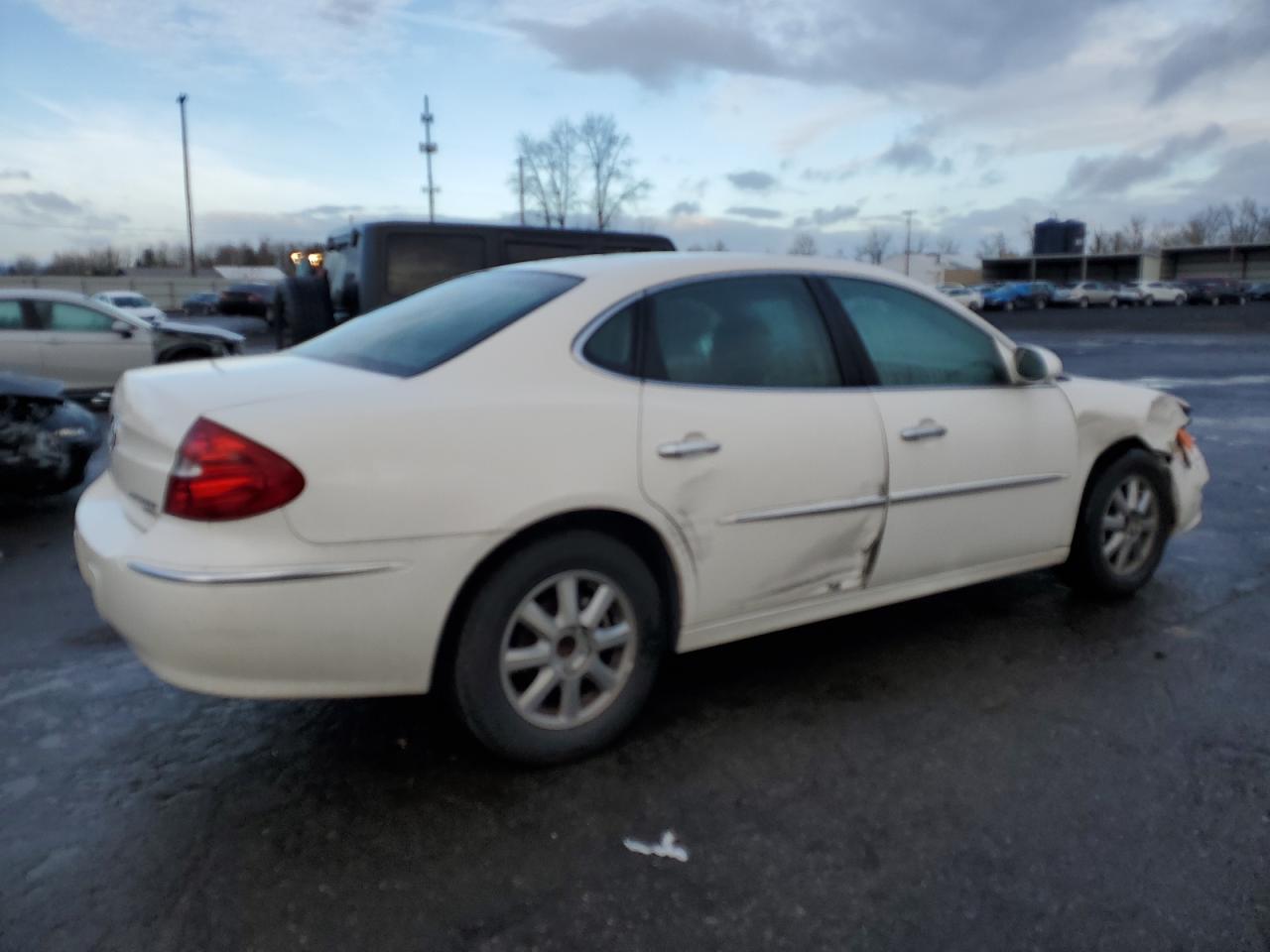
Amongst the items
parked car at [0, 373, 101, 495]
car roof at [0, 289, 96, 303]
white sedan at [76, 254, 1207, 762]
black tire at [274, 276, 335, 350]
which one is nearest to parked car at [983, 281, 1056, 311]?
car roof at [0, 289, 96, 303]

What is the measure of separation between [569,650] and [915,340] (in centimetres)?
188

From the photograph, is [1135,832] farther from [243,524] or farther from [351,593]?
[243,524]

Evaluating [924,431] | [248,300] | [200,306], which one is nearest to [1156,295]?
[248,300]

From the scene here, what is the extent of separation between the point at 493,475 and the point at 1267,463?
7667mm

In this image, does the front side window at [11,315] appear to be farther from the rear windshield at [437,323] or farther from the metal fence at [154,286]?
the metal fence at [154,286]

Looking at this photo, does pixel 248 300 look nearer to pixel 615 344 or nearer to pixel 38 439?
pixel 38 439

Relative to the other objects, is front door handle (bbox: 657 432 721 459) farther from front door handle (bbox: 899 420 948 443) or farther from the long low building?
the long low building

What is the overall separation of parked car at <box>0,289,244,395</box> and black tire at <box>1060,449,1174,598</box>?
36.4 feet

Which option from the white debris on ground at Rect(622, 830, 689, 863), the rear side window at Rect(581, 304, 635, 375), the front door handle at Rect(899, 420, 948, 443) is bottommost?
the white debris on ground at Rect(622, 830, 689, 863)

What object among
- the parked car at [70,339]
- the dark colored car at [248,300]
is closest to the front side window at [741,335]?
the parked car at [70,339]

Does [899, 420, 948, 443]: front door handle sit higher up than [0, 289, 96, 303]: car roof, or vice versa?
[0, 289, 96, 303]: car roof

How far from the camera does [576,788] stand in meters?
3.00

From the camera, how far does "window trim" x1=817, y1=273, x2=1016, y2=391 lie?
3.78 m

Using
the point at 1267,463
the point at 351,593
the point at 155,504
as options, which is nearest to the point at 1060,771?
the point at 351,593
